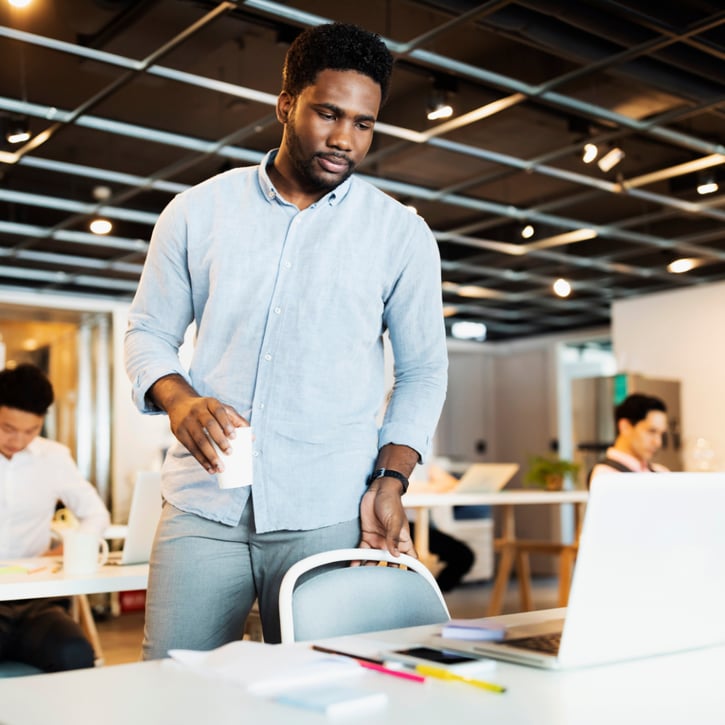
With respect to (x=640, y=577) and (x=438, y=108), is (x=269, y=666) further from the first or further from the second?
(x=438, y=108)

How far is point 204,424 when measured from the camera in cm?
129

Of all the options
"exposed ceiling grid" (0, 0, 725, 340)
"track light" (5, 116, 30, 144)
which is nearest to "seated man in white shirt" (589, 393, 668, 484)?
"exposed ceiling grid" (0, 0, 725, 340)

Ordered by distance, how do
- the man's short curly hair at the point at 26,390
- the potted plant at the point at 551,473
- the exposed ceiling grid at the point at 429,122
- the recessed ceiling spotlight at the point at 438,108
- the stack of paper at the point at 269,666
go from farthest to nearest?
the potted plant at the point at 551,473 → the recessed ceiling spotlight at the point at 438,108 → the exposed ceiling grid at the point at 429,122 → the man's short curly hair at the point at 26,390 → the stack of paper at the point at 269,666

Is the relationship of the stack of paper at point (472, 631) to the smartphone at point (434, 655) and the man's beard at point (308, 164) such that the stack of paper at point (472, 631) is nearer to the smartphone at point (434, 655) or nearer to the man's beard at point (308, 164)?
the smartphone at point (434, 655)

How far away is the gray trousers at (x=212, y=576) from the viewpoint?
4.67 feet

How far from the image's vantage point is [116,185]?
22.3 ft

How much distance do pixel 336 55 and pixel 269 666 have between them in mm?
909

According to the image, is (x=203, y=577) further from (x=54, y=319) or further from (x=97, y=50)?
(x=54, y=319)

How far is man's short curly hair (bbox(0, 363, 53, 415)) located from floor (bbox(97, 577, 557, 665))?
7.34 feet

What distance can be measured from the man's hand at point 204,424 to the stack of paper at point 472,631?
14.3 inches

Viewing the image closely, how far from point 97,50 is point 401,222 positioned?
11.5ft

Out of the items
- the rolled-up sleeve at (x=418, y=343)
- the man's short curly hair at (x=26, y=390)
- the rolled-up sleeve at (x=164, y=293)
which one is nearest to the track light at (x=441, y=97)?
the man's short curly hair at (x=26, y=390)

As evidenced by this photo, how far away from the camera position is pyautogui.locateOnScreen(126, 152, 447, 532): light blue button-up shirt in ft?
4.87

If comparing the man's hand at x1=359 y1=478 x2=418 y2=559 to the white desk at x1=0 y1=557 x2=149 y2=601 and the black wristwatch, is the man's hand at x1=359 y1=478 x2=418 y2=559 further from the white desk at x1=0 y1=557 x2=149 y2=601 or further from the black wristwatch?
the white desk at x1=0 y1=557 x2=149 y2=601
